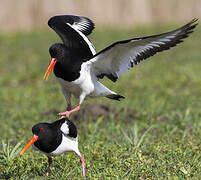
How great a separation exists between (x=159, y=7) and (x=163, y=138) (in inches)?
513

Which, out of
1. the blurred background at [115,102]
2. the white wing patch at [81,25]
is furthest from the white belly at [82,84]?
the white wing patch at [81,25]

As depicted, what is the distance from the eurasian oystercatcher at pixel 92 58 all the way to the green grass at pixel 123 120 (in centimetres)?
67

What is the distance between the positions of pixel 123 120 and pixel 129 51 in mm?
2394

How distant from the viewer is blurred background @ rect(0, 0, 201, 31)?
52.3ft

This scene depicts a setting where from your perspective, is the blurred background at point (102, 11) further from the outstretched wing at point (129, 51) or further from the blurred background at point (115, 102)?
the outstretched wing at point (129, 51)

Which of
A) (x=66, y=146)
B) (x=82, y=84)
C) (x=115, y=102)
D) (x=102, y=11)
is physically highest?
(x=82, y=84)

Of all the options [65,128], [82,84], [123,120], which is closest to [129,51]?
[82,84]

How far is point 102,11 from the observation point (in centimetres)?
1705

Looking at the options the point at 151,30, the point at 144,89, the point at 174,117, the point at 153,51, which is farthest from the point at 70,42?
the point at 151,30

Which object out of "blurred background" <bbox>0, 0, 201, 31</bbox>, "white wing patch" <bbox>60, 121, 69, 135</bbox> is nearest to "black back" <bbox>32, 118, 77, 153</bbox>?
"white wing patch" <bbox>60, 121, 69, 135</bbox>

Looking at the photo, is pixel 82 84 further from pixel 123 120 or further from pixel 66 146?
pixel 123 120

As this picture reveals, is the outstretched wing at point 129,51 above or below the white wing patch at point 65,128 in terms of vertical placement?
above

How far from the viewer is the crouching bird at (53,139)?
165 inches

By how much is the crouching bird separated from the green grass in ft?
0.77
